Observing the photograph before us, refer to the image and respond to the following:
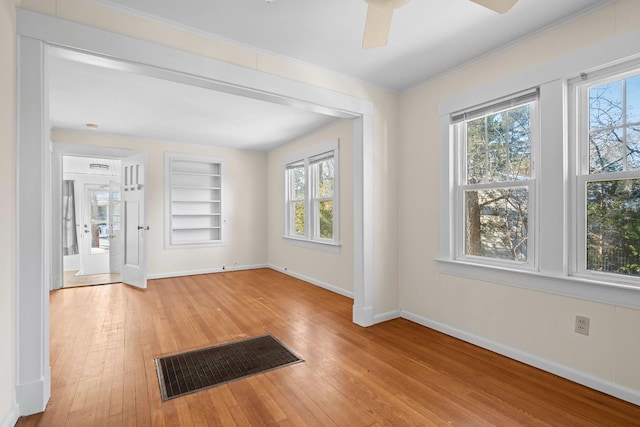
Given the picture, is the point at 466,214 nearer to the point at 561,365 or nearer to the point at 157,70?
the point at 561,365

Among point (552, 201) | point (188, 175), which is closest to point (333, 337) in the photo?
point (552, 201)

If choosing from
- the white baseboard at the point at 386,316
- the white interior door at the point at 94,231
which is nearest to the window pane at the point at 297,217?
the white baseboard at the point at 386,316

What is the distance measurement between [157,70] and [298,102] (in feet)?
3.94

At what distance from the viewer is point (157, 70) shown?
232 cm

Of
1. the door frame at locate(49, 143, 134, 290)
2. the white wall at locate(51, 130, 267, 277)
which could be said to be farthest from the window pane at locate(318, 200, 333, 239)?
the door frame at locate(49, 143, 134, 290)

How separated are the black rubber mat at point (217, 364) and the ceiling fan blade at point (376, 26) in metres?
2.46

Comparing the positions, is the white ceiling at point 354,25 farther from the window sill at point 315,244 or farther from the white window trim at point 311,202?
the window sill at point 315,244

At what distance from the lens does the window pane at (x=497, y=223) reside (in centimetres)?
265

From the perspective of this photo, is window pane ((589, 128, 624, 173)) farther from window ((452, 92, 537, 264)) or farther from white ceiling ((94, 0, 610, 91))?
white ceiling ((94, 0, 610, 91))

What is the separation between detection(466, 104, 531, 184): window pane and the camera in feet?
8.59

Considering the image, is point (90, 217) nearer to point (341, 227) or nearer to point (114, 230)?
point (114, 230)

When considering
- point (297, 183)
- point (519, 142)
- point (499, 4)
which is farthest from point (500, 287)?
point (297, 183)

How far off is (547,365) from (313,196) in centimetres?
382

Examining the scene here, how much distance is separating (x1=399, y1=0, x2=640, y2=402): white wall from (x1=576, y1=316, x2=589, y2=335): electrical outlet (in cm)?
3
